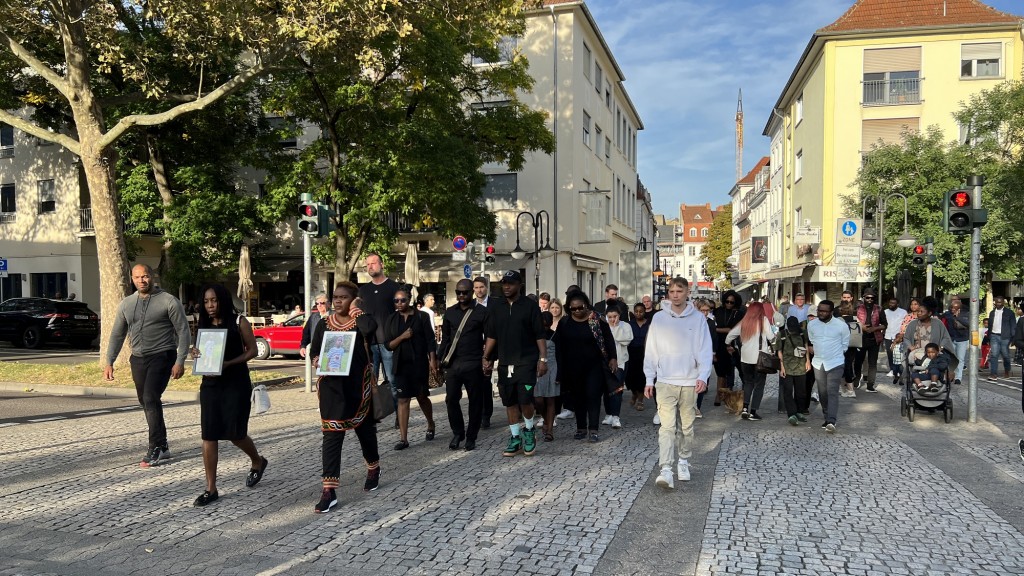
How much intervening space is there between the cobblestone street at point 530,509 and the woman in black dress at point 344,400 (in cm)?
22

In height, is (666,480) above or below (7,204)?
below

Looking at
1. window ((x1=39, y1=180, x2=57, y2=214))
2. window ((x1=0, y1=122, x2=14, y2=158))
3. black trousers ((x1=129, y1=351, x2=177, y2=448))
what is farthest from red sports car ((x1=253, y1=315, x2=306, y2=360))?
window ((x1=0, y1=122, x2=14, y2=158))

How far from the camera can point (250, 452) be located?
5.91 m

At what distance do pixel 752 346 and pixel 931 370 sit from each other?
7.68 feet

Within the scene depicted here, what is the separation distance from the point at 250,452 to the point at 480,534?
2216mm

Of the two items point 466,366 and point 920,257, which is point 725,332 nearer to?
point 466,366

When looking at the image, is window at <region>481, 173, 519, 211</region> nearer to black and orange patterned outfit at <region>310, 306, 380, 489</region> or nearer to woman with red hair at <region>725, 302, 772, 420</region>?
woman with red hair at <region>725, 302, 772, 420</region>

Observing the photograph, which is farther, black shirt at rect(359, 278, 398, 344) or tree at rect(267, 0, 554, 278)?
tree at rect(267, 0, 554, 278)

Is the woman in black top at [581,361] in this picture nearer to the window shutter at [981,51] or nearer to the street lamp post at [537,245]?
the street lamp post at [537,245]

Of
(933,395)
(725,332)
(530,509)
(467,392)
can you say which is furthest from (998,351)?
(530,509)

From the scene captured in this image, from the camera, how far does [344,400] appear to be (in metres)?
5.41

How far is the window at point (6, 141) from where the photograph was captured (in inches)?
1227

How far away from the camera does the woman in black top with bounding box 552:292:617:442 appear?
27.1 feet

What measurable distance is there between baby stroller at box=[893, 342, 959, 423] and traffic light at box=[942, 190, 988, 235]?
1609 mm
